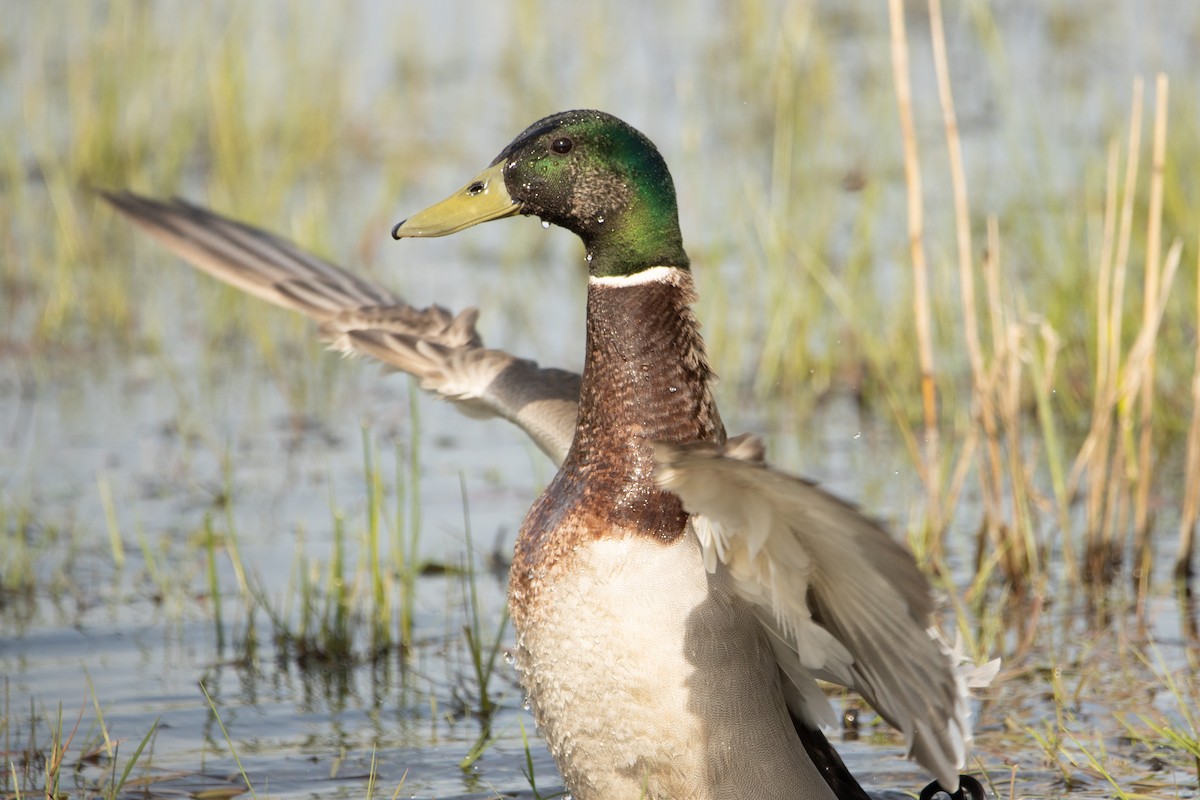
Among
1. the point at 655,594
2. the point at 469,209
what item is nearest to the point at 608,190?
the point at 469,209

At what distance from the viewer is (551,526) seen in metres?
3.38

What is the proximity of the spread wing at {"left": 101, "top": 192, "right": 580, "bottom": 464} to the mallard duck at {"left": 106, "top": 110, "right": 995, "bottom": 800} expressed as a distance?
74cm

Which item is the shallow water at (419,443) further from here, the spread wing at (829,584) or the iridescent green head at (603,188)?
the iridescent green head at (603,188)

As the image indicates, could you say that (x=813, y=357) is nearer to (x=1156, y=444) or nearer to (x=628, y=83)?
(x=1156, y=444)

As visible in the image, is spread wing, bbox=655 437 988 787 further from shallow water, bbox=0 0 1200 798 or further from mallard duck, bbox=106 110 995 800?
shallow water, bbox=0 0 1200 798

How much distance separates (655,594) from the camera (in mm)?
3230

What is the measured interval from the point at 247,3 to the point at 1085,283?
5.53 metres

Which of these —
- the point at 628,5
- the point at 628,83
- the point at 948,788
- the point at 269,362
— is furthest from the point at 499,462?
the point at 628,5

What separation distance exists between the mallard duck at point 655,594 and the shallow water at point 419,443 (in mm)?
591

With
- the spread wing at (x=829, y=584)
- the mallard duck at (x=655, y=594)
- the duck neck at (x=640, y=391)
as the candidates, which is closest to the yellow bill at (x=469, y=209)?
the mallard duck at (x=655, y=594)

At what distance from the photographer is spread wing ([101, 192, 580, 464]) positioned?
4.25m

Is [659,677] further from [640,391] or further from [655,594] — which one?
[640,391]

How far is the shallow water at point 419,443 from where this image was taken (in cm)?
437

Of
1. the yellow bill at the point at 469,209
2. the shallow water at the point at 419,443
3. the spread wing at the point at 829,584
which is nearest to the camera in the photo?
the spread wing at the point at 829,584
